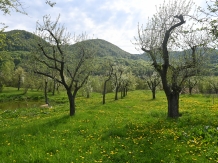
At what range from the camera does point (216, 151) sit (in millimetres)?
8914

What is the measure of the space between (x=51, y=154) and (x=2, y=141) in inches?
180

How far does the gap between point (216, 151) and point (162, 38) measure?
12.7 metres

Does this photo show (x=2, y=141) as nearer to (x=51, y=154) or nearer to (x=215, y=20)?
(x=51, y=154)

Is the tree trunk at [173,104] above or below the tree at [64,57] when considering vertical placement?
below

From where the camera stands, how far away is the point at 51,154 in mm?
9633

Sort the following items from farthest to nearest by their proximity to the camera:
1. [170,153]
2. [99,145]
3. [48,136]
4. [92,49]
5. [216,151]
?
[92,49]
[48,136]
[99,145]
[170,153]
[216,151]

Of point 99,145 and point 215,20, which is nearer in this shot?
point 99,145

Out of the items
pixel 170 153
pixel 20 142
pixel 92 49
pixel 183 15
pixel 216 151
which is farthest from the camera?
pixel 92 49

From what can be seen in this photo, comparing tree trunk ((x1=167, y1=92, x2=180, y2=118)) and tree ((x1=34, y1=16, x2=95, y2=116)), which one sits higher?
tree ((x1=34, y1=16, x2=95, y2=116))

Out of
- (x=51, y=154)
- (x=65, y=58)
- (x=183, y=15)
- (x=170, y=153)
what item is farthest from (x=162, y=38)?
(x=51, y=154)

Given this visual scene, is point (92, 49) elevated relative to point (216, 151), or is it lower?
elevated

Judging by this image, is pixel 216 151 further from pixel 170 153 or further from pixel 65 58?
pixel 65 58

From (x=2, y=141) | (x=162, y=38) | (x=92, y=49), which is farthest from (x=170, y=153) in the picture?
(x=92, y=49)

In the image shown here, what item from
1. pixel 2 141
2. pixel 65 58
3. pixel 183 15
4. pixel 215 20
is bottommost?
pixel 2 141
